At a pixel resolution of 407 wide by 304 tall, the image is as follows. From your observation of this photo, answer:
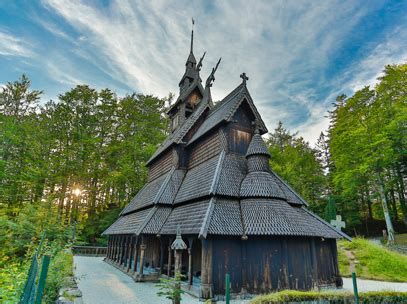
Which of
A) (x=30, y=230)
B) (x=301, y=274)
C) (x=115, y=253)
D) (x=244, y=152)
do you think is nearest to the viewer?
(x=301, y=274)

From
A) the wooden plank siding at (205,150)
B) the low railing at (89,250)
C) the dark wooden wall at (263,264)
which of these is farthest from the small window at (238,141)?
the low railing at (89,250)

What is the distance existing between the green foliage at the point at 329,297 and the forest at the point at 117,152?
18.3 meters

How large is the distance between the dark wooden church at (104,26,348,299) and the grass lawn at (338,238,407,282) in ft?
15.5

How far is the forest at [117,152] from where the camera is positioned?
23.7 meters

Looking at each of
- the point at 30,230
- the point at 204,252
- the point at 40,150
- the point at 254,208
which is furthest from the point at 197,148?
the point at 40,150

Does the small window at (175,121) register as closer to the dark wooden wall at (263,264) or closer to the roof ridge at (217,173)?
the roof ridge at (217,173)

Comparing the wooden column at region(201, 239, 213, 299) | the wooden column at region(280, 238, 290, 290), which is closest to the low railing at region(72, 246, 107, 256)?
the wooden column at region(201, 239, 213, 299)

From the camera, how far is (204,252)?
8.97 m

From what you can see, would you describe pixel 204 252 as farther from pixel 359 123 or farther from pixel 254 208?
pixel 359 123

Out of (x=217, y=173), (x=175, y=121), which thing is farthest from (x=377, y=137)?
(x=217, y=173)

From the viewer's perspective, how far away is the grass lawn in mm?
13773

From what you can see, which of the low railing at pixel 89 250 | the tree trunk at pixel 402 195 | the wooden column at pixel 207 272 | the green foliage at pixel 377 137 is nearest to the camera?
the wooden column at pixel 207 272

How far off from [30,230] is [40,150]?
53.3ft

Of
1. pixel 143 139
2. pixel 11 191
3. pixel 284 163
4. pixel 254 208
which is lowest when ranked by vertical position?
pixel 254 208
